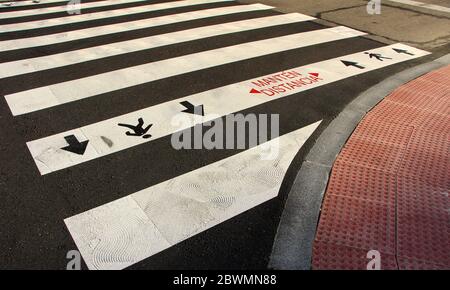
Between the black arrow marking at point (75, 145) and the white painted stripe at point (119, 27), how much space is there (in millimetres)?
4321

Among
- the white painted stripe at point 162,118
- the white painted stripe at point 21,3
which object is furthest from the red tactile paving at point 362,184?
the white painted stripe at point 21,3

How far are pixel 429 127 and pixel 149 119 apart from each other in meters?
3.94

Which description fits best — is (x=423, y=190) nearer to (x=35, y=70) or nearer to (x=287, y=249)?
(x=287, y=249)

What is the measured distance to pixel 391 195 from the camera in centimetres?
408

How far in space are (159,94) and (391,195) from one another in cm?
376

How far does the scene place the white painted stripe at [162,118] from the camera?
15.4ft

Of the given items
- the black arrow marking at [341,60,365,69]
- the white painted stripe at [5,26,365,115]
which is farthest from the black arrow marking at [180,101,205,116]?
the black arrow marking at [341,60,365,69]

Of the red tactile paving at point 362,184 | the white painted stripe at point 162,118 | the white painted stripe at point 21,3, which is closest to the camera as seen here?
the red tactile paving at point 362,184

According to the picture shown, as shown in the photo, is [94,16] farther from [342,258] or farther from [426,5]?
[426,5]

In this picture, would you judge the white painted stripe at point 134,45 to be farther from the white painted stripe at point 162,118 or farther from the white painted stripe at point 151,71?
the white painted stripe at point 162,118

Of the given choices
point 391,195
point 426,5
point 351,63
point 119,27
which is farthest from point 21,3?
point 426,5

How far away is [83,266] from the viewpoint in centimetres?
326
